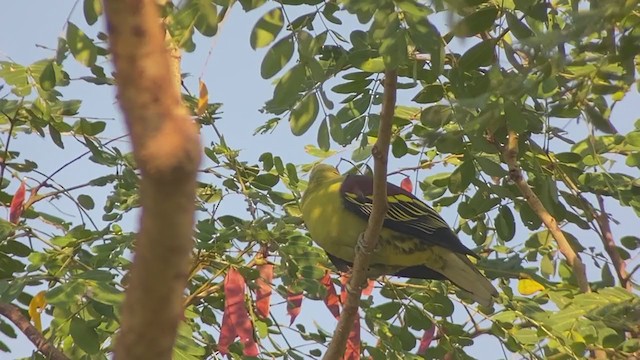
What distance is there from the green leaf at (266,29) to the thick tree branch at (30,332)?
1329 mm

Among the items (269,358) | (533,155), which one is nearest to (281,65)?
(269,358)

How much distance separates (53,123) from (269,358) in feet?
4.31

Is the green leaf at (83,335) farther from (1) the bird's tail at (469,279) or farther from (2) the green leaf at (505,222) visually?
(2) the green leaf at (505,222)

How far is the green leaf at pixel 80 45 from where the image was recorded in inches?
117

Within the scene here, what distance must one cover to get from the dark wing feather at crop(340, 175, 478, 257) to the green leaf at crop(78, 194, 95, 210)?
44.7 inches

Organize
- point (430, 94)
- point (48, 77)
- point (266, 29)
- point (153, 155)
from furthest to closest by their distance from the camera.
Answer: point (430, 94) < point (48, 77) < point (266, 29) < point (153, 155)

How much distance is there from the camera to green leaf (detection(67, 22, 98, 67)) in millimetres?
2979

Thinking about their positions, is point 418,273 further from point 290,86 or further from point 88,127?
point 290,86

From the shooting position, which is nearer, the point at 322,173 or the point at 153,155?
the point at 153,155

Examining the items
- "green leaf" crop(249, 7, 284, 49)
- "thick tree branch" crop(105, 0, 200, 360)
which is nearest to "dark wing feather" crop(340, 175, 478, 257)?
"green leaf" crop(249, 7, 284, 49)

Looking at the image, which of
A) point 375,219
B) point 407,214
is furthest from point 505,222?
point 375,219

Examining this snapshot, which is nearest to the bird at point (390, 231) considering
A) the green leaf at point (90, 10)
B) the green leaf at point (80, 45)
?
the green leaf at point (80, 45)

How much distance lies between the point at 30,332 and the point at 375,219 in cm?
145

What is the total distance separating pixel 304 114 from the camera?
3.04m
